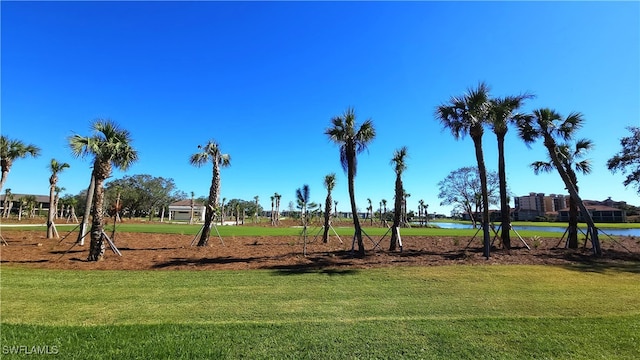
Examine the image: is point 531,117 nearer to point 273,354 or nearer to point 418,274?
point 418,274

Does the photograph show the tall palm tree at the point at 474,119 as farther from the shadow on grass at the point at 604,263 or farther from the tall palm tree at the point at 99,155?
the tall palm tree at the point at 99,155

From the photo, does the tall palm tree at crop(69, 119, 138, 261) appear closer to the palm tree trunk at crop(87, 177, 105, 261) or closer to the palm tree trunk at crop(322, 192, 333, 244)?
the palm tree trunk at crop(87, 177, 105, 261)

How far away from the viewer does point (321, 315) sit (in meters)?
6.00

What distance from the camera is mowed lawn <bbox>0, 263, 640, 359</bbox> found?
4.60m

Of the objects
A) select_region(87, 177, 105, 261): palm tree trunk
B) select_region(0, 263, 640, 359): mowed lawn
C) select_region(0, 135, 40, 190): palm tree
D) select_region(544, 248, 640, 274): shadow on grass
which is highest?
select_region(0, 135, 40, 190): palm tree

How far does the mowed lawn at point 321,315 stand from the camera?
4.60 m

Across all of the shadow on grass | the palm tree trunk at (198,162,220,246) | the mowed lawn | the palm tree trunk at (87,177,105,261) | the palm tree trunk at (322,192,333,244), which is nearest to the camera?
the mowed lawn

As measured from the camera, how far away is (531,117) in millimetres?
16656

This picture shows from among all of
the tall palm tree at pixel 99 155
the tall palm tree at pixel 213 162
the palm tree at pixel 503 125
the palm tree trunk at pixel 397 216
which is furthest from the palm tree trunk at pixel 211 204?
the palm tree at pixel 503 125

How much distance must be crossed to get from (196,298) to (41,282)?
4.98 m

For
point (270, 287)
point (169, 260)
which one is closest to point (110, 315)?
point (270, 287)

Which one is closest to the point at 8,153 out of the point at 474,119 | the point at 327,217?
the point at 327,217

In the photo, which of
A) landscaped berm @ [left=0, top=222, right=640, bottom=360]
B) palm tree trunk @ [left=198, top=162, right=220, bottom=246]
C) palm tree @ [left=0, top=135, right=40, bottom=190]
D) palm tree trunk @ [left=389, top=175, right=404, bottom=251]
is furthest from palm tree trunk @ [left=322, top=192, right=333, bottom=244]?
palm tree @ [left=0, top=135, right=40, bottom=190]

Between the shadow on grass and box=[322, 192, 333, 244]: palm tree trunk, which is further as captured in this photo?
box=[322, 192, 333, 244]: palm tree trunk
